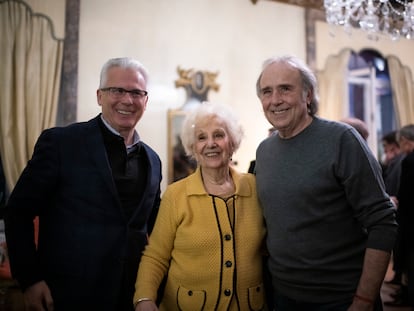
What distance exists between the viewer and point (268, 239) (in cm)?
166

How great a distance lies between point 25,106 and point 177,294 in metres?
3.40

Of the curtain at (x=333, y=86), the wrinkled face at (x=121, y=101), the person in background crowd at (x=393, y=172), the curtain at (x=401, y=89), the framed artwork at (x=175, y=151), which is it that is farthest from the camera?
the curtain at (x=401, y=89)

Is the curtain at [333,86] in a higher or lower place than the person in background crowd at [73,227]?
higher

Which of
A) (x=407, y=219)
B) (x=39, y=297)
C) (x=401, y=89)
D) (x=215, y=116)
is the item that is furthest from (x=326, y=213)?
(x=401, y=89)

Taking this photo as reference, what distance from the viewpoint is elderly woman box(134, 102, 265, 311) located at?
1579mm

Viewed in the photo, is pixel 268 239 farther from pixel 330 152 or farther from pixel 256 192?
pixel 330 152

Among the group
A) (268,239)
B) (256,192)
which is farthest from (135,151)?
(268,239)

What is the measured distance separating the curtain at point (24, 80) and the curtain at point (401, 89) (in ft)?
16.9

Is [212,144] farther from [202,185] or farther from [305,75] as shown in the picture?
[305,75]

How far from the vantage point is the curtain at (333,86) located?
6.02 metres

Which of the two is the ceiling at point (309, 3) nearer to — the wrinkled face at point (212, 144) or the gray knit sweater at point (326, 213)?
the wrinkled face at point (212, 144)

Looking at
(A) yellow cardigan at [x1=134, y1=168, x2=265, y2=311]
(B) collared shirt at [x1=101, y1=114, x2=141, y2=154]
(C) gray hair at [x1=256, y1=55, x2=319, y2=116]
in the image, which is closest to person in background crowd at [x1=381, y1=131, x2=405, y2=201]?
(C) gray hair at [x1=256, y1=55, x2=319, y2=116]

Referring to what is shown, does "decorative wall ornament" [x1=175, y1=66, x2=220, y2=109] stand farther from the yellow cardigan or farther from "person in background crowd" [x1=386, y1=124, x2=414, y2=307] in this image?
the yellow cardigan

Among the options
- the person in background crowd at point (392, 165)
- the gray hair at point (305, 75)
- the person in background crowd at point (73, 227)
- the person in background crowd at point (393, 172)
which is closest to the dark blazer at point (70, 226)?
the person in background crowd at point (73, 227)
